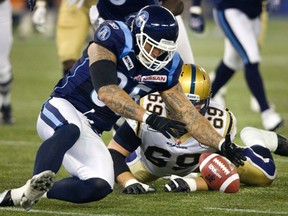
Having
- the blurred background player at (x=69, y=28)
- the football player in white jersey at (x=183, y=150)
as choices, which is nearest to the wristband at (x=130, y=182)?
the football player in white jersey at (x=183, y=150)

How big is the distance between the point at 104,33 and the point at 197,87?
32.6 inches

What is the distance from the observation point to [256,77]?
870cm

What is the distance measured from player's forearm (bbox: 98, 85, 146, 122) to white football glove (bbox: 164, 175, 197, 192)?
2.87 ft

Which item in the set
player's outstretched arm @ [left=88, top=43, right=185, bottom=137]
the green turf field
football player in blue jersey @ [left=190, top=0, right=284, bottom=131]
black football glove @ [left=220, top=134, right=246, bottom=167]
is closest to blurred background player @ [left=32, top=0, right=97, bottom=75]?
the green turf field

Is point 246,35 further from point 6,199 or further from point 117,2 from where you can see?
point 6,199

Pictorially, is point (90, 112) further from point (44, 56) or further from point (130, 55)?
point (44, 56)

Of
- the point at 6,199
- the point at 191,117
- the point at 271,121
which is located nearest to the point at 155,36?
the point at 191,117

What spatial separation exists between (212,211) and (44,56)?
42.5ft

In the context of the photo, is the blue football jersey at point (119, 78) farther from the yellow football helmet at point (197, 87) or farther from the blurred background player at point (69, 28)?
the blurred background player at point (69, 28)

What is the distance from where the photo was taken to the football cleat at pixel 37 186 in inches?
188

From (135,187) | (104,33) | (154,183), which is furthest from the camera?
(154,183)

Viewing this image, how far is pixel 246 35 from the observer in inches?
344

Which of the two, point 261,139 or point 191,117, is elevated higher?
point 191,117

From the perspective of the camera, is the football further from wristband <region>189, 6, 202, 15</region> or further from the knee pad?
wristband <region>189, 6, 202, 15</region>
